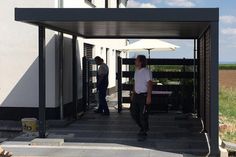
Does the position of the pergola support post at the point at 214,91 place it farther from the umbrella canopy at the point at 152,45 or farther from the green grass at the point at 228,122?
the umbrella canopy at the point at 152,45

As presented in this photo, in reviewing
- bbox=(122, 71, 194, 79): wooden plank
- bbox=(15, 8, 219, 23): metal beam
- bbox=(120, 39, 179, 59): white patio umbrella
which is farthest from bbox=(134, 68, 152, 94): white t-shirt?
bbox=(120, 39, 179, 59): white patio umbrella

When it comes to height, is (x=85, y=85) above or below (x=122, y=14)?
below

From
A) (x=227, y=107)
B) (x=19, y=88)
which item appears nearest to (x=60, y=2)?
(x=19, y=88)

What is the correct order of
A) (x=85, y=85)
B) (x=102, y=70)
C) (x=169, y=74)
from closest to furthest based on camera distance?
(x=102, y=70) → (x=85, y=85) → (x=169, y=74)

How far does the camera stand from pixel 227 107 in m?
22.6

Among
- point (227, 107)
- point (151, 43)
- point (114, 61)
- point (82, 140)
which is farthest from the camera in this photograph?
point (114, 61)

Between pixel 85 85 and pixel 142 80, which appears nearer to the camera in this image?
pixel 142 80

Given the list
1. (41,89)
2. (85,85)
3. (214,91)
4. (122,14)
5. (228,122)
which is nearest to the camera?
(214,91)

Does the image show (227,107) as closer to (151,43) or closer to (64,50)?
(151,43)

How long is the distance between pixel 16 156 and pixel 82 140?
2082 mm

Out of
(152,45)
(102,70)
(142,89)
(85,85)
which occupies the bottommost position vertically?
(85,85)

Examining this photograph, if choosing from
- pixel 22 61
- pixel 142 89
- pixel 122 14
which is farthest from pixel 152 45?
pixel 122 14

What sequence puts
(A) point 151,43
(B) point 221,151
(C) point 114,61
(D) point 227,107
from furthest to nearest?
(C) point 114,61, (D) point 227,107, (A) point 151,43, (B) point 221,151

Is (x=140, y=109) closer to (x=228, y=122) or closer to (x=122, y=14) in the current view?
(x=122, y=14)
